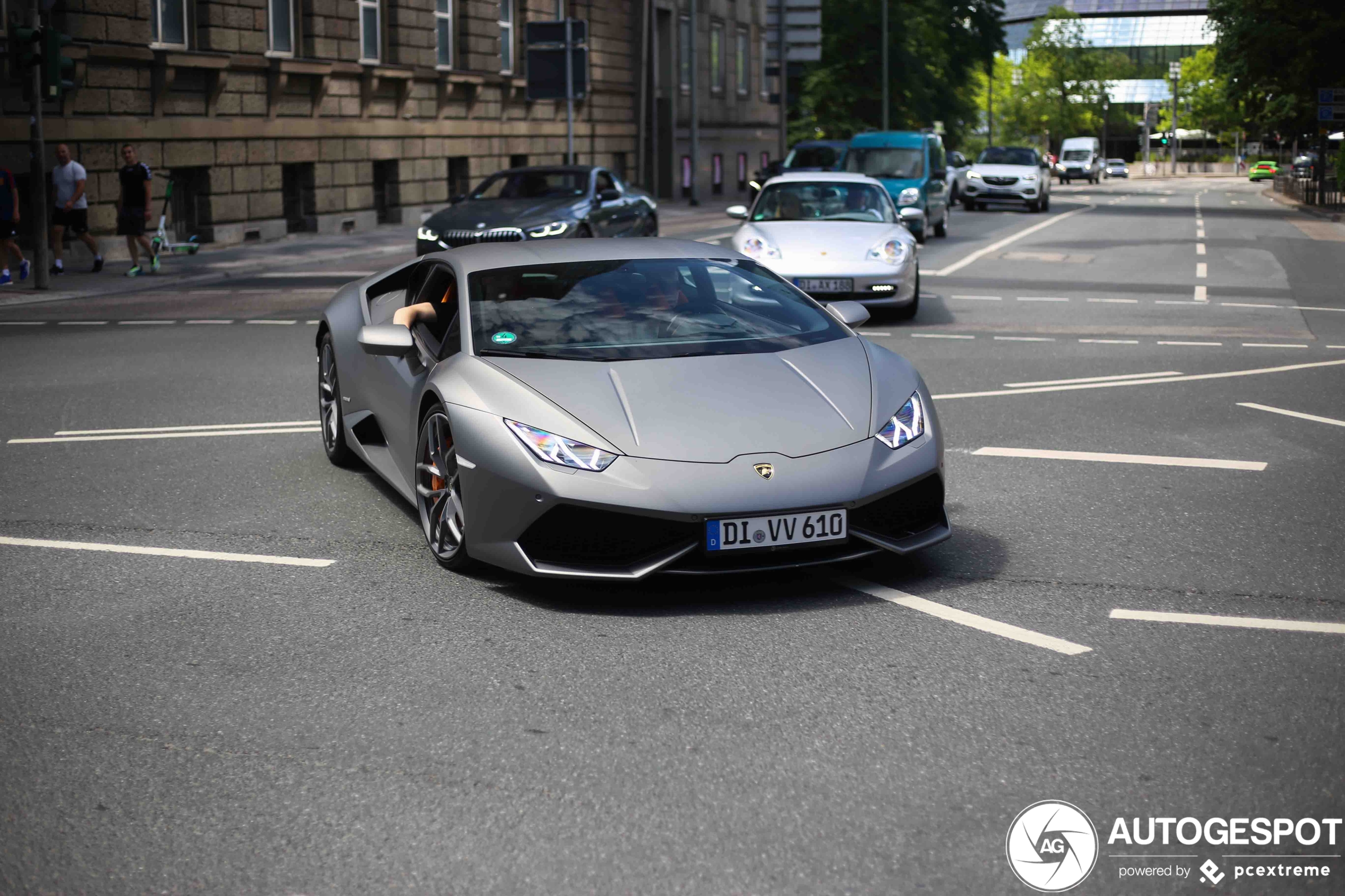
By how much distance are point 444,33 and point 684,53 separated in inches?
719

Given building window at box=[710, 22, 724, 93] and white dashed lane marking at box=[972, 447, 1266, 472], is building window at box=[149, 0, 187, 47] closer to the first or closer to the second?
white dashed lane marking at box=[972, 447, 1266, 472]

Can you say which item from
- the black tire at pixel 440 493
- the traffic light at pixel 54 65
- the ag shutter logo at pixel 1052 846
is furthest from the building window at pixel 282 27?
the ag shutter logo at pixel 1052 846

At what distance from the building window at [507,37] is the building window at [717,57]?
1666cm

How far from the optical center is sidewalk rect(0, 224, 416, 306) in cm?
2039

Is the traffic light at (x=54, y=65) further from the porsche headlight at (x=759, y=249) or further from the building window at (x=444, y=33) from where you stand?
the building window at (x=444, y=33)

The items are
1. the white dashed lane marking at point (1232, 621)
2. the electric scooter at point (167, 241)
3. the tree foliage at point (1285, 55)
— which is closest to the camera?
the white dashed lane marking at point (1232, 621)

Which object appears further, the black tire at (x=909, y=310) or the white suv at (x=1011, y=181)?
the white suv at (x=1011, y=181)

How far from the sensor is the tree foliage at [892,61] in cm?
6819

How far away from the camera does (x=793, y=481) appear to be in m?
5.50

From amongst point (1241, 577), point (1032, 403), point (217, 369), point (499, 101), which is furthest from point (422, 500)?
point (499, 101)

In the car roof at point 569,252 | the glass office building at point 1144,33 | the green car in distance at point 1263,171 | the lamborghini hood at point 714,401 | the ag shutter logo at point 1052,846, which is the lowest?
the ag shutter logo at point 1052,846

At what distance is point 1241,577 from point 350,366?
415 centimetres

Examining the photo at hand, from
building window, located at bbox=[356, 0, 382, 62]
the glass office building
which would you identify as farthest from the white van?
building window, located at bbox=[356, 0, 382, 62]

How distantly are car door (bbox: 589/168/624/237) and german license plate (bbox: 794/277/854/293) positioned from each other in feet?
25.2
